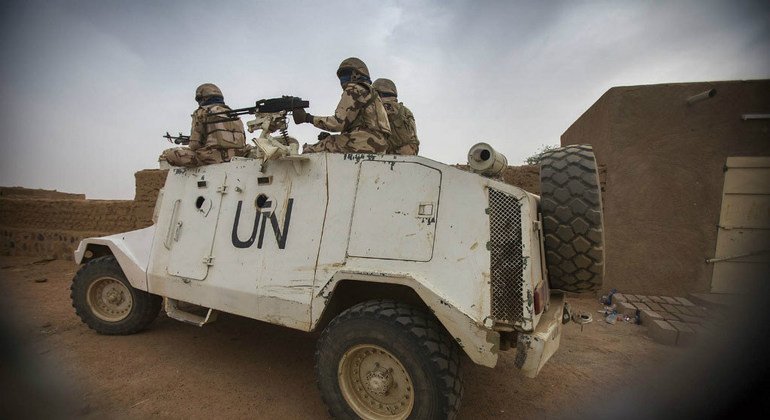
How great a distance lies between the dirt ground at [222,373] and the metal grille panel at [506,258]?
1170mm

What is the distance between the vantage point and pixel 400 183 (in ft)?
→ 8.04

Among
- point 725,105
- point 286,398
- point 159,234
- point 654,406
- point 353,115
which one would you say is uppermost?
point 725,105

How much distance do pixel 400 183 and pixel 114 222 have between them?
8382mm

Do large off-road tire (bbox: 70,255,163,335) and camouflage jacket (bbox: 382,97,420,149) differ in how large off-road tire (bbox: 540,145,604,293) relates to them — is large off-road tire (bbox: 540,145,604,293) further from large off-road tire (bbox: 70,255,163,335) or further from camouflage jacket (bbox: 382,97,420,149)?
large off-road tire (bbox: 70,255,163,335)

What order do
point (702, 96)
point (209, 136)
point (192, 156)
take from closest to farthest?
1. point (192, 156)
2. point (209, 136)
3. point (702, 96)

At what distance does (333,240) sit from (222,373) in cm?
179

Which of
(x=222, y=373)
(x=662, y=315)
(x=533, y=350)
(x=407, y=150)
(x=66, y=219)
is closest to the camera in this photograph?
(x=533, y=350)

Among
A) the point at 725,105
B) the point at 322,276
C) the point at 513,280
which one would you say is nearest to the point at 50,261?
the point at 322,276

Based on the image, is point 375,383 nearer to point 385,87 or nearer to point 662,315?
point 385,87

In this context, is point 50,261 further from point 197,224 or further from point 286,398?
point 286,398

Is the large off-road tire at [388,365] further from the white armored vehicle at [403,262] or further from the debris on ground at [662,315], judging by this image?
the debris on ground at [662,315]

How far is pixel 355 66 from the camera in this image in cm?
362

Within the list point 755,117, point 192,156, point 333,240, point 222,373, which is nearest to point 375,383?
point 333,240

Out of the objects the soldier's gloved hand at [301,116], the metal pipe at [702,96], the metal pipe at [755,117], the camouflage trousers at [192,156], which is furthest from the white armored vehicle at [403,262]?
the metal pipe at [755,117]
